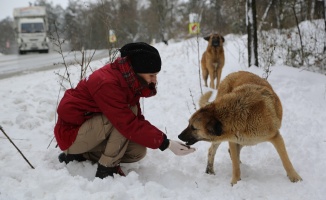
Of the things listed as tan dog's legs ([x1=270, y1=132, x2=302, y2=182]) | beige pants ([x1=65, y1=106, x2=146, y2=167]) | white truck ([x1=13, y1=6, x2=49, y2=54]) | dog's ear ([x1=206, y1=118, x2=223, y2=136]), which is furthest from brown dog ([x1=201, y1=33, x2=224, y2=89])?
white truck ([x1=13, y1=6, x2=49, y2=54])

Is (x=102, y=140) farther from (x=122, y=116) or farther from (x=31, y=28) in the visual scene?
(x=31, y=28)

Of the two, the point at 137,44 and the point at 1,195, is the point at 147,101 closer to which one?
the point at 137,44

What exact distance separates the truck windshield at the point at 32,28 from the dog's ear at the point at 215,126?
22.6 m

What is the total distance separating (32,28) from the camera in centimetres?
2272

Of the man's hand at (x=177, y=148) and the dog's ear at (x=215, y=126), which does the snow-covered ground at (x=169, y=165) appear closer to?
the man's hand at (x=177, y=148)

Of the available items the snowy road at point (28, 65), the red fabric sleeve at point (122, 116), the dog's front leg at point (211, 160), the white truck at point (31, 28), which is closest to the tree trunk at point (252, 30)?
the snowy road at point (28, 65)

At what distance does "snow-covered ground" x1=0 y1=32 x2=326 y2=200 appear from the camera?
2580 mm

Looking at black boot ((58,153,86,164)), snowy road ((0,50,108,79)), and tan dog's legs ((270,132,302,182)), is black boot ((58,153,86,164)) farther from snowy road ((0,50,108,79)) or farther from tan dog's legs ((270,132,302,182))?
snowy road ((0,50,108,79))

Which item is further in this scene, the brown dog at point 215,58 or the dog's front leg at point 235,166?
the brown dog at point 215,58

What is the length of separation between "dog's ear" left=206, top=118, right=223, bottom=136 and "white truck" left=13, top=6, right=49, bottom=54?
22.0 meters

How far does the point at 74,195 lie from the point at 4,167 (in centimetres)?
100

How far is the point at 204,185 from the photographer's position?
9.91 feet

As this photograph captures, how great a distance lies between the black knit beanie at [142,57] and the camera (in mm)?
2807

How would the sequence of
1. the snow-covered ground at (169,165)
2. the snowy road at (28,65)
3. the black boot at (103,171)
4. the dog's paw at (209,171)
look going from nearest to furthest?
the snow-covered ground at (169,165) < the black boot at (103,171) < the dog's paw at (209,171) < the snowy road at (28,65)
